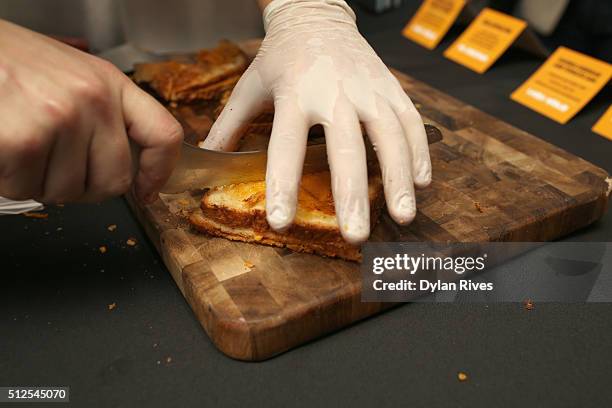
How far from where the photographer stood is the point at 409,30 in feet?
9.95

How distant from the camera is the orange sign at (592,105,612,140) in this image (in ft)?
6.89

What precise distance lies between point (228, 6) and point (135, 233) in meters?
1.63

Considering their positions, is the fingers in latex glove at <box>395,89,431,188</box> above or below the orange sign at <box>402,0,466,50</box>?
above

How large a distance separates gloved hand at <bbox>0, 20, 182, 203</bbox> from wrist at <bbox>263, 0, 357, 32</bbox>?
722mm

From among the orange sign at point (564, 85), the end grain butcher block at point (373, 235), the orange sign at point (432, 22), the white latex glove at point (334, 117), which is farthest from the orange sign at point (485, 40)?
the white latex glove at point (334, 117)

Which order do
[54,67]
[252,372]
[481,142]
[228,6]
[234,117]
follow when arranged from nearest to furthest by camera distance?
[54,67]
[252,372]
[234,117]
[481,142]
[228,6]

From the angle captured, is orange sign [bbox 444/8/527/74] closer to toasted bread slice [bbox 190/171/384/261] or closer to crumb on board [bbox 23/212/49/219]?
toasted bread slice [bbox 190/171/384/261]

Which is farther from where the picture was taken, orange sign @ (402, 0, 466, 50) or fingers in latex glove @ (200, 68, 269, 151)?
orange sign @ (402, 0, 466, 50)

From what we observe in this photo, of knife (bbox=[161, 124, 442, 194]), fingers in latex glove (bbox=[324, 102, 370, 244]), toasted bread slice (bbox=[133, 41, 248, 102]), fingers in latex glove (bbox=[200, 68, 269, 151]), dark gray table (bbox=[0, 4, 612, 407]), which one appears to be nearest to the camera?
dark gray table (bbox=[0, 4, 612, 407])

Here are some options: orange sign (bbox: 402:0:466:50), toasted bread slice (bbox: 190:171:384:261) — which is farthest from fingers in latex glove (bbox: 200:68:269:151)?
orange sign (bbox: 402:0:466:50)

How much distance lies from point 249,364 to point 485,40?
203 cm

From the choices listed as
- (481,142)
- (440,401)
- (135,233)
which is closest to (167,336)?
(135,233)

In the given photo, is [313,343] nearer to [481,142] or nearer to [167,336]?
[167,336]

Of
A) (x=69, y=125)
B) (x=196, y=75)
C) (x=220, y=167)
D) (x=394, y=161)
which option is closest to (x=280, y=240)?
(x=220, y=167)
